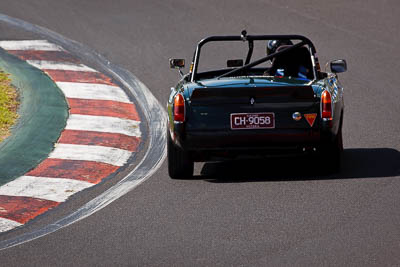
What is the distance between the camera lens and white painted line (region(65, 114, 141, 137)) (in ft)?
38.9

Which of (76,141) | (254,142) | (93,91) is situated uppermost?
(254,142)

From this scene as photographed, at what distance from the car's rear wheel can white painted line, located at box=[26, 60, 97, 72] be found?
596 centimetres

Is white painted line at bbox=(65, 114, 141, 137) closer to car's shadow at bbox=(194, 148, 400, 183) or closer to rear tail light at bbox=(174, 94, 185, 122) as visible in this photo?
car's shadow at bbox=(194, 148, 400, 183)

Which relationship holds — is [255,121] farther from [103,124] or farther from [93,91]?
[93,91]

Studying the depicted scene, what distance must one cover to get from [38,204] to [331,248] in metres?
3.10

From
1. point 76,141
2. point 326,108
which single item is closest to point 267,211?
point 326,108

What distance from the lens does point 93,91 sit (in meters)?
13.8

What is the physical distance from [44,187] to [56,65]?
612 centimetres

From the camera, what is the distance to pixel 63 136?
1155cm

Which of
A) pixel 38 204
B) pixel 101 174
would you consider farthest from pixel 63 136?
pixel 38 204

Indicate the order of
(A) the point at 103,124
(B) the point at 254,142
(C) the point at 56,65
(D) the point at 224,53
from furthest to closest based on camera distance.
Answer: (D) the point at 224,53
(C) the point at 56,65
(A) the point at 103,124
(B) the point at 254,142

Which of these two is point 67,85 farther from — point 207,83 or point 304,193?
point 304,193

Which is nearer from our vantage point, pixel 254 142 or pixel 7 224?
pixel 7 224

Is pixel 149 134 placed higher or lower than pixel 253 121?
lower
